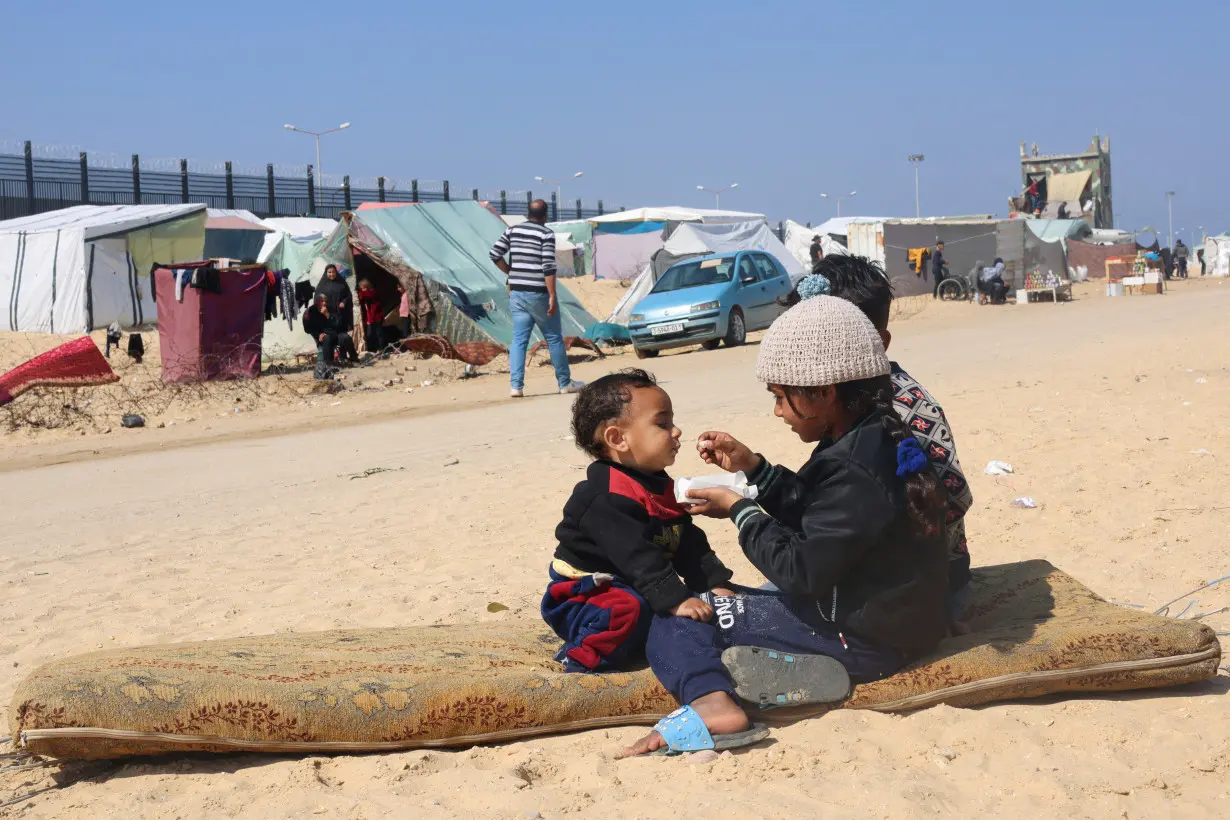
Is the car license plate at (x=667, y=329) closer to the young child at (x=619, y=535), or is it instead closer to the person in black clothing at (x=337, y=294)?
the person in black clothing at (x=337, y=294)

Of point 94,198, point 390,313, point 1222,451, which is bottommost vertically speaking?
point 1222,451

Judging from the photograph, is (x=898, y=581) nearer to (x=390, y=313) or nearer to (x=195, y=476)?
(x=195, y=476)

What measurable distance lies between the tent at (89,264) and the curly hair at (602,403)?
2255cm

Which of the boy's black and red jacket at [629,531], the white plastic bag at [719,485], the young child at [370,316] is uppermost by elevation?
the young child at [370,316]

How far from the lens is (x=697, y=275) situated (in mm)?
18641

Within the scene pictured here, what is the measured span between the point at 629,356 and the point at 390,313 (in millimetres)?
3667

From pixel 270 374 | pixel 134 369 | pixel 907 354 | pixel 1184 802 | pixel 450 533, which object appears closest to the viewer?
pixel 1184 802

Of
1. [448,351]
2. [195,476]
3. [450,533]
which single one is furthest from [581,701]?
[448,351]

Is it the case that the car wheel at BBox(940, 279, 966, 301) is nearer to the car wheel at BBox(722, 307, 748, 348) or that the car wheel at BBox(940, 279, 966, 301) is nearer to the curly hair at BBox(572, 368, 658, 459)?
the car wheel at BBox(722, 307, 748, 348)

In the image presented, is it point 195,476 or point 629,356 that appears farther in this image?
point 629,356

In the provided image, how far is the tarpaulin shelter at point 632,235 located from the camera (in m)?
39.2

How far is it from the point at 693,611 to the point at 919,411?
894mm

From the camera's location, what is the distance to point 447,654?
377 centimetres

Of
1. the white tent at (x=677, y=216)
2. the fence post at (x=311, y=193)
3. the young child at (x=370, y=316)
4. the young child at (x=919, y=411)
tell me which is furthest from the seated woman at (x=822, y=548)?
the fence post at (x=311, y=193)
